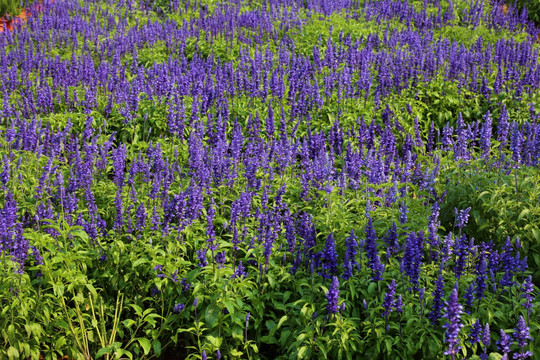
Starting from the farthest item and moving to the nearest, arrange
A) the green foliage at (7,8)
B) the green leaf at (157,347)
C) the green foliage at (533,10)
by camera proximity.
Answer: the green foliage at (533,10), the green foliage at (7,8), the green leaf at (157,347)

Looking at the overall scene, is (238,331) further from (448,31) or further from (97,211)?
(448,31)

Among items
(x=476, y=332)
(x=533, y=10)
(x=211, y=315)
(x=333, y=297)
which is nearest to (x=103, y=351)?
(x=211, y=315)

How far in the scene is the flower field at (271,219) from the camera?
14.2ft

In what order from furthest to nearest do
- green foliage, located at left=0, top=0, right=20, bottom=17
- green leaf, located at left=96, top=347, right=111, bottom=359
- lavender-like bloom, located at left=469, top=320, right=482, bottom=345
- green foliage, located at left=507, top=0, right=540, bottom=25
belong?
green foliage, located at left=507, top=0, right=540, bottom=25 → green foliage, located at left=0, top=0, right=20, bottom=17 → green leaf, located at left=96, top=347, right=111, bottom=359 → lavender-like bloom, located at left=469, top=320, right=482, bottom=345

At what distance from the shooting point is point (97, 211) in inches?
220

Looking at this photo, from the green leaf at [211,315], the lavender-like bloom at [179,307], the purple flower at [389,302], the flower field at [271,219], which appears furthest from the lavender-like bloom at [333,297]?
the lavender-like bloom at [179,307]

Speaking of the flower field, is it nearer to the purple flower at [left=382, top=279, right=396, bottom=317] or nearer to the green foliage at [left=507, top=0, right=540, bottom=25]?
the purple flower at [left=382, top=279, right=396, bottom=317]

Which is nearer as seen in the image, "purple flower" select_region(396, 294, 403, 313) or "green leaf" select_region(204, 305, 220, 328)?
"purple flower" select_region(396, 294, 403, 313)

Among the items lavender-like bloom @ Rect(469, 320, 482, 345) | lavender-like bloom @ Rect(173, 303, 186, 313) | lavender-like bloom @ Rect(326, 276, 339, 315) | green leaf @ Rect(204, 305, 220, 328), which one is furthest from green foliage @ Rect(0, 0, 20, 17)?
lavender-like bloom @ Rect(469, 320, 482, 345)

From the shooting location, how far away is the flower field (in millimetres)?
4324

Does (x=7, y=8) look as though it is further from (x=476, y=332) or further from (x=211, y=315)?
(x=476, y=332)

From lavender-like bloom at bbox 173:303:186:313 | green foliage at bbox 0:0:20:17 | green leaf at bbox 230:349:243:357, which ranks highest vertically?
green foliage at bbox 0:0:20:17

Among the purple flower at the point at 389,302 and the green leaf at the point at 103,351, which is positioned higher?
the purple flower at the point at 389,302

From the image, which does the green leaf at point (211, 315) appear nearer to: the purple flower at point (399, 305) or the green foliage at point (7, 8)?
the purple flower at point (399, 305)
